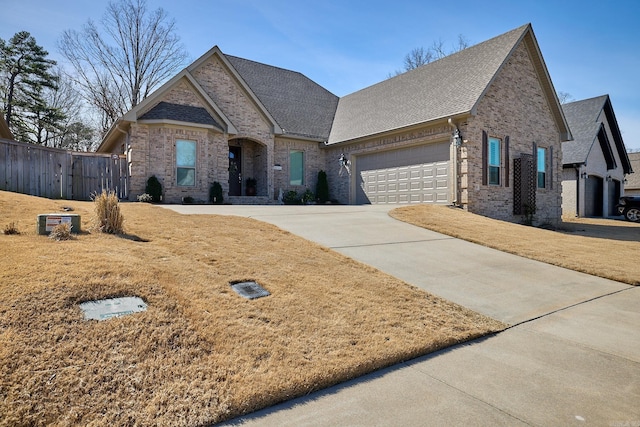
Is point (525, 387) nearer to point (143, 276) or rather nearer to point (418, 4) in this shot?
point (143, 276)

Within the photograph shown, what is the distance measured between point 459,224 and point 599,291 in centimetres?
475

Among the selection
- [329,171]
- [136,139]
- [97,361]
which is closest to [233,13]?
[136,139]

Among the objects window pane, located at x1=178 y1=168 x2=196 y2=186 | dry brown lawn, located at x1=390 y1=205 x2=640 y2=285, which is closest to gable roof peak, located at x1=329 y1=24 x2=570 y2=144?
dry brown lawn, located at x1=390 y1=205 x2=640 y2=285

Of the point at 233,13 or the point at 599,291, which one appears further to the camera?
the point at 233,13

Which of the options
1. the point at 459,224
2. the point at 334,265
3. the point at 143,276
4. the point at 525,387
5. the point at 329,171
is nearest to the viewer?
the point at 525,387

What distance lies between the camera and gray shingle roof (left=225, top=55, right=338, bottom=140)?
65.3ft

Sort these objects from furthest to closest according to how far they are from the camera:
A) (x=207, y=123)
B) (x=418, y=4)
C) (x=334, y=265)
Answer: (x=207, y=123) → (x=418, y=4) → (x=334, y=265)

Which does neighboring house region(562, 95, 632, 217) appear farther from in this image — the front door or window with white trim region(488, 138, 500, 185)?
the front door

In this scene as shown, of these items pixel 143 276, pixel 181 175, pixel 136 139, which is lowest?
pixel 143 276

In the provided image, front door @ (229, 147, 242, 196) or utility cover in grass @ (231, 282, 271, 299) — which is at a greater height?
front door @ (229, 147, 242, 196)

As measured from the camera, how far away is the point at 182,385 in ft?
8.38

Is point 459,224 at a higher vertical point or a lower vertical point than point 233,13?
lower

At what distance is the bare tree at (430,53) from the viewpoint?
3412 cm

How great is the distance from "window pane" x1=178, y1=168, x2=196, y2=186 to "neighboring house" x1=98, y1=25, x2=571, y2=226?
0.04 m
